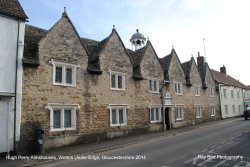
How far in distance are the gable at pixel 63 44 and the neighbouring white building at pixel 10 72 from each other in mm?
1615

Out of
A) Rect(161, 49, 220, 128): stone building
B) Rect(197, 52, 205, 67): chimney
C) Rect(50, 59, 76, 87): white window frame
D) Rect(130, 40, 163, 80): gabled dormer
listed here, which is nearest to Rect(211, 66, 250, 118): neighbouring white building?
Rect(161, 49, 220, 128): stone building

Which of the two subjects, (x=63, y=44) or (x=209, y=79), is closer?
(x=63, y=44)

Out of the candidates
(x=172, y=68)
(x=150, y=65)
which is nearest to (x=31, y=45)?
(x=150, y=65)

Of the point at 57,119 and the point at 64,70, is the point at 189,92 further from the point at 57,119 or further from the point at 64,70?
the point at 57,119

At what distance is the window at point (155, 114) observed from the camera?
23.0m

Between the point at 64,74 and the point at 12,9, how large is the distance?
521cm

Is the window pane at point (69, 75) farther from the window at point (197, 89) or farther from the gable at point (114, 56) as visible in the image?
the window at point (197, 89)

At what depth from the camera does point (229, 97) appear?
40.5 metres

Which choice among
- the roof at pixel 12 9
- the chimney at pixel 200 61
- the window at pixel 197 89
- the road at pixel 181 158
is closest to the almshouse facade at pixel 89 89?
the roof at pixel 12 9

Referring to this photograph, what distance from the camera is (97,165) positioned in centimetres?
1027

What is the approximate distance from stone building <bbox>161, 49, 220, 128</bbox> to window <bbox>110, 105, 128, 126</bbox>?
735 cm

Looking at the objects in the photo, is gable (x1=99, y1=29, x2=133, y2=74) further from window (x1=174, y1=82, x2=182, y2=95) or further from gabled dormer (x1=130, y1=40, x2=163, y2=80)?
window (x1=174, y1=82, x2=182, y2=95)

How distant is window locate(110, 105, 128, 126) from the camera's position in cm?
1892

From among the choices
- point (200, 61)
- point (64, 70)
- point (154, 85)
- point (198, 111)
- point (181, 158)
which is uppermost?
point (200, 61)
